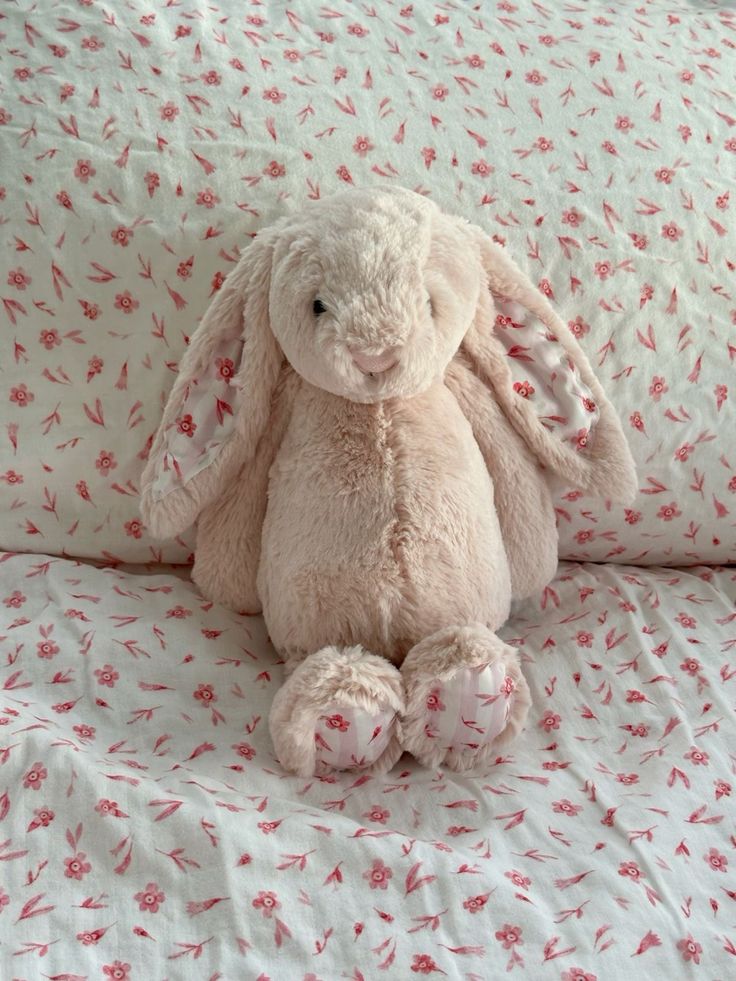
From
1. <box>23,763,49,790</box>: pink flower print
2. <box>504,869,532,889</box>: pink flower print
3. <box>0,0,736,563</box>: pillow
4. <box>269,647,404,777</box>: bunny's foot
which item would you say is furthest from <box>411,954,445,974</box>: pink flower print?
<box>0,0,736,563</box>: pillow

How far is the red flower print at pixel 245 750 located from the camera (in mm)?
987

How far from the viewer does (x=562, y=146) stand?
Result: 123 centimetres

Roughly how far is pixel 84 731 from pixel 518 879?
42cm

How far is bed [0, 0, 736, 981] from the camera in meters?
0.94

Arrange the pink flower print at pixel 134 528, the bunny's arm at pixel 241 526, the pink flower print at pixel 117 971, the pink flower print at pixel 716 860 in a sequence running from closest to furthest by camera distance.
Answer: the pink flower print at pixel 117 971, the pink flower print at pixel 716 860, the bunny's arm at pixel 241 526, the pink flower print at pixel 134 528

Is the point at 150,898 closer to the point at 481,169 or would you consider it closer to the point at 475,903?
the point at 475,903

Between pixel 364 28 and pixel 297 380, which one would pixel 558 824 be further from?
pixel 364 28

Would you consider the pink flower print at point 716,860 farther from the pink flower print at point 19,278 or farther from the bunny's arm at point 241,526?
the pink flower print at point 19,278

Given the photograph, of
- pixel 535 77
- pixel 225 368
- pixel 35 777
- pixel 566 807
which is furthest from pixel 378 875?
pixel 535 77

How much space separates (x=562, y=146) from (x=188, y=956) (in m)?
0.93

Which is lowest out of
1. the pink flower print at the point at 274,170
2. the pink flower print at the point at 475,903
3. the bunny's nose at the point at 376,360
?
the pink flower print at the point at 475,903

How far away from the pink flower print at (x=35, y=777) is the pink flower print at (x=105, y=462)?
0.38 meters

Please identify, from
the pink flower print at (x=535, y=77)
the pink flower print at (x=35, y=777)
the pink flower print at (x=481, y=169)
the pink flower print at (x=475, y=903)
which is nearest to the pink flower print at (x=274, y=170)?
the pink flower print at (x=481, y=169)

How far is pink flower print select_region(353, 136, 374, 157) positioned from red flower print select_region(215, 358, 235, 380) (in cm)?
29
